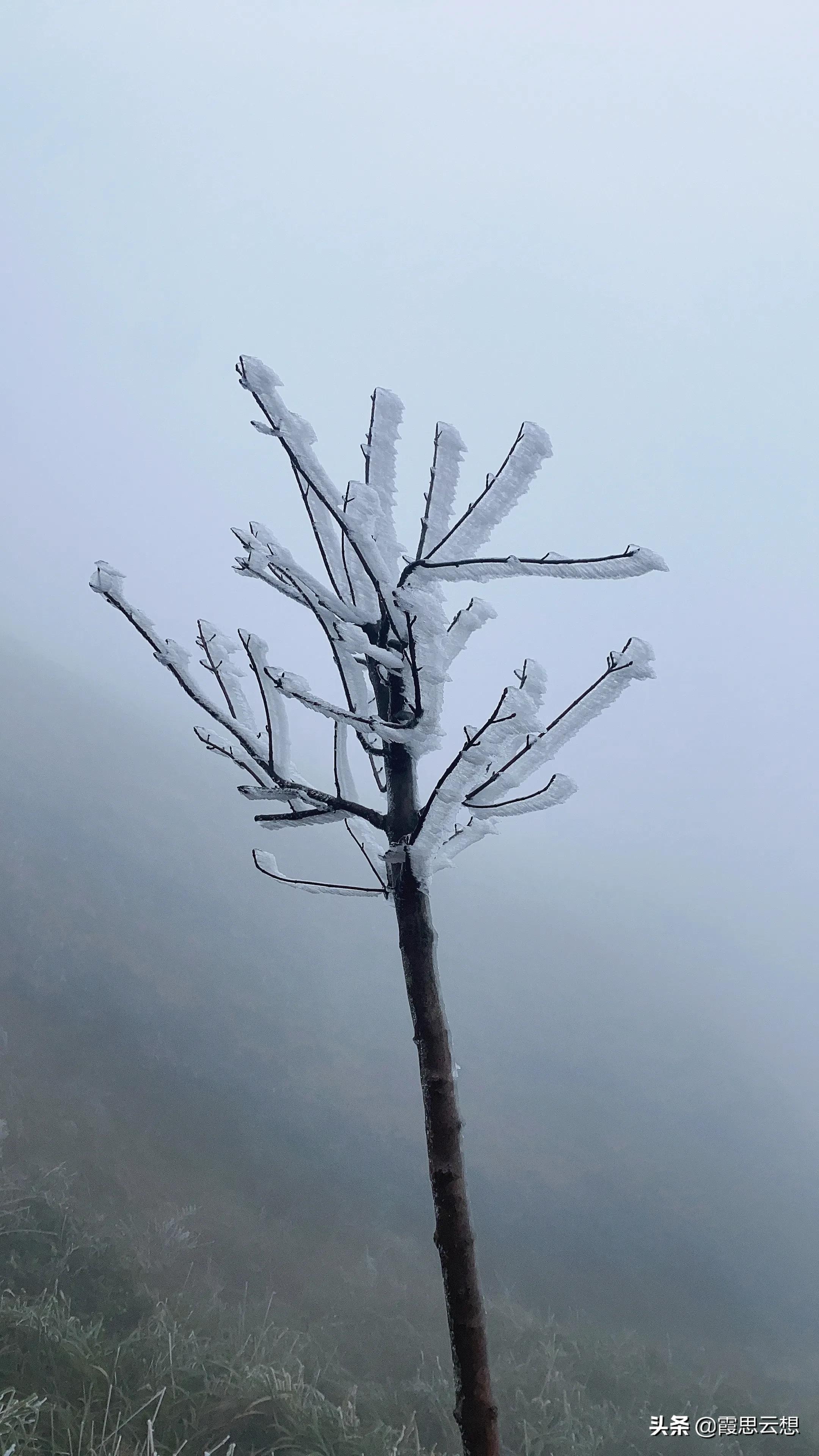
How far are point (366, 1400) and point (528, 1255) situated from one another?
6568 millimetres

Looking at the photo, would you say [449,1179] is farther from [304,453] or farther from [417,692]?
[304,453]

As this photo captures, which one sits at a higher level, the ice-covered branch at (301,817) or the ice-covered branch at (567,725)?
the ice-covered branch at (567,725)

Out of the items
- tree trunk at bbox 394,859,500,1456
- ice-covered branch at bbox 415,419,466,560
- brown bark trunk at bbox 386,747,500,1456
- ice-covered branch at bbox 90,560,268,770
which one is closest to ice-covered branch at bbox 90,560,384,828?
ice-covered branch at bbox 90,560,268,770

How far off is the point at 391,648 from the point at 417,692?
0.77 ft

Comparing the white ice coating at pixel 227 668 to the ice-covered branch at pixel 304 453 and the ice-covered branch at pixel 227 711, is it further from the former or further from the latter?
the ice-covered branch at pixel 304 453

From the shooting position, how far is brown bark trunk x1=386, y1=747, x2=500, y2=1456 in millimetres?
2080

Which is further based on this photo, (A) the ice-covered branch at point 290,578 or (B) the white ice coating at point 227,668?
(B) the white ice coating at point 227,668

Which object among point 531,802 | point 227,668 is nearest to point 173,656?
point 227,668

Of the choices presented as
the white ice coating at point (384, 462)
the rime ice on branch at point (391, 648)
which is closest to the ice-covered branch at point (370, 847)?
the rime ice on branch at point (391, 648)

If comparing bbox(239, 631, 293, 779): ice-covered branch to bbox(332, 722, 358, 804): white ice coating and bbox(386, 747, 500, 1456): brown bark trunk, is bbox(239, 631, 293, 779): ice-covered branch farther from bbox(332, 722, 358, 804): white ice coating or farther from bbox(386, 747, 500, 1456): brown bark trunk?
bbox(386, 747, 500, 1456): brown bark trunk

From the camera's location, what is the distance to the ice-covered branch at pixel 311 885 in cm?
234

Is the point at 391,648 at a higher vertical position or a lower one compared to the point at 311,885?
higher

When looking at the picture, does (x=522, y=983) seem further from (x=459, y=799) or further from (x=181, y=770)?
(x=459, y=799)

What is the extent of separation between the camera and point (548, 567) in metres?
1.86
